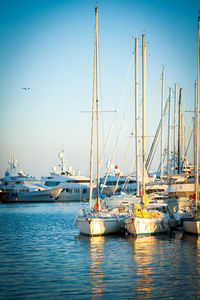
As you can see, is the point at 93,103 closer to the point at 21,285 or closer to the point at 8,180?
the point at 21,285

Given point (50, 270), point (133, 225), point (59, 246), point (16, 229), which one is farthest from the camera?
point (16, 229)

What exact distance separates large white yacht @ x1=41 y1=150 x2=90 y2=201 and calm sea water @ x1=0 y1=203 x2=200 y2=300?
7466 centimetres

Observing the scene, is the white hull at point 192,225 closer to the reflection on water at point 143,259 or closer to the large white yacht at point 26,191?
the reflection on water at point 143,259

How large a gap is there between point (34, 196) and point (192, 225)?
258 feet

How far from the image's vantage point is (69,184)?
10719 centimetres

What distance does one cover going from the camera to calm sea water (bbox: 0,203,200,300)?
15.1 metres

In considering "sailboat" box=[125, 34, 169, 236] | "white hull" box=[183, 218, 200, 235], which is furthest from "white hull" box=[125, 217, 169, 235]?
"white hull" box=[183, 218, 200, 235]

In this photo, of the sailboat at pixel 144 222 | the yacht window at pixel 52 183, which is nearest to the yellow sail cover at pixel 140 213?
the sailboat at pixel 144 222

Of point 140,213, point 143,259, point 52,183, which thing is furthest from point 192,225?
point 52,183

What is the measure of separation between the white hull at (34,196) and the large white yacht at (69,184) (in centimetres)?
207

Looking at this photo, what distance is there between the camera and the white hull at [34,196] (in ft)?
336

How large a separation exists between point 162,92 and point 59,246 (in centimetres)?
3139

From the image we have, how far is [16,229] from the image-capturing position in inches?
1487

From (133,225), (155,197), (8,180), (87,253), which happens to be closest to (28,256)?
(87,253)
